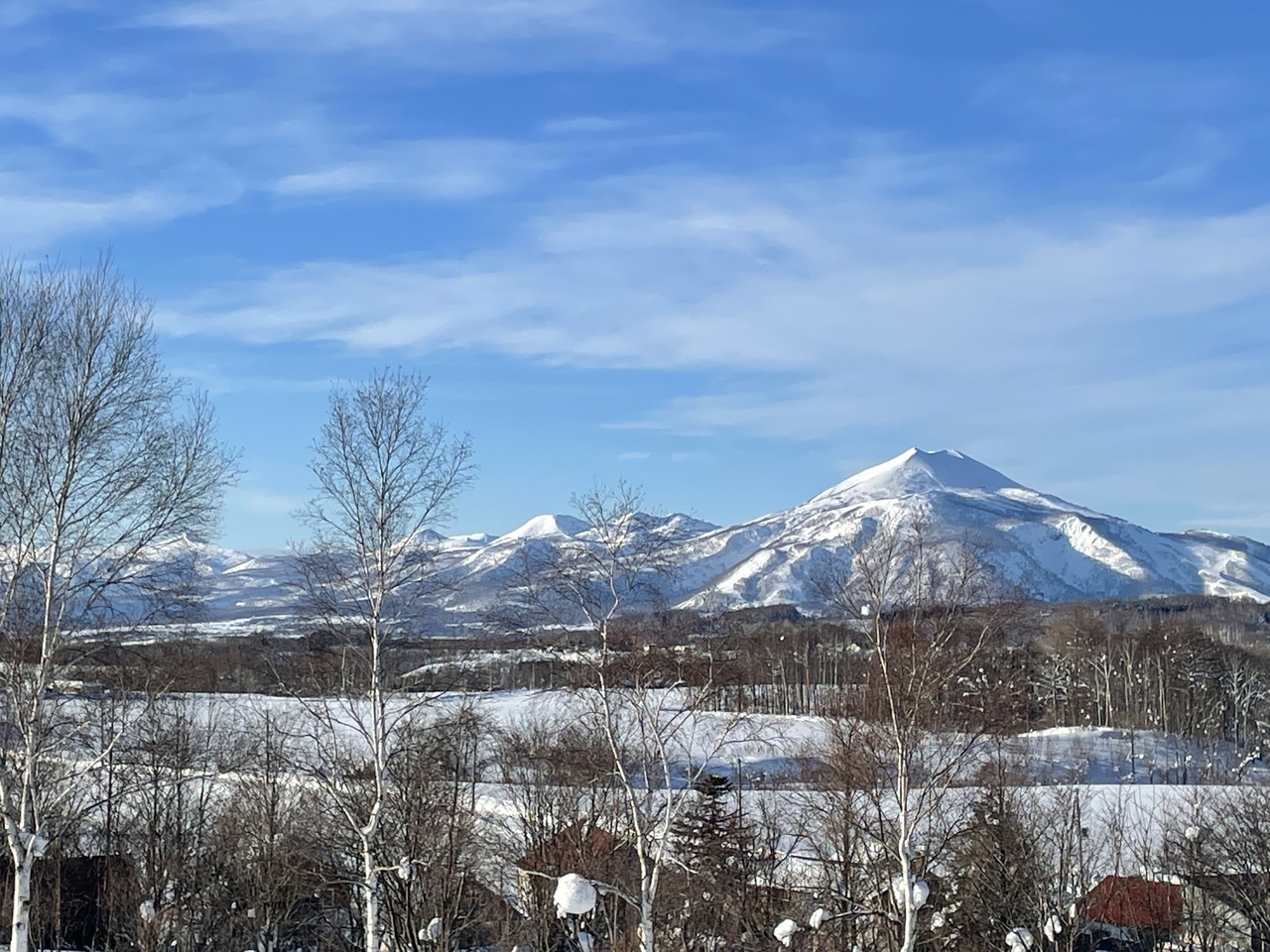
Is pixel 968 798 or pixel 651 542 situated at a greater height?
pixel 651 542

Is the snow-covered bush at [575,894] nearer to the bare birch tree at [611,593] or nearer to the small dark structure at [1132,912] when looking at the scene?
the bare birch tree at [611,593]

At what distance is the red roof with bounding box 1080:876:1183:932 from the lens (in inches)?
1350

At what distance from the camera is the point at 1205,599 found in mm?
199125

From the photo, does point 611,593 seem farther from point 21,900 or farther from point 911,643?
point 21,900

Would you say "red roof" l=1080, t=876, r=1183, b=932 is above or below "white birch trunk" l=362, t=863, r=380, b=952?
below

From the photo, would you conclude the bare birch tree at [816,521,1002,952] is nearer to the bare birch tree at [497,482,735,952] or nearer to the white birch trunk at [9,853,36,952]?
the bare birch tree at [497,482,735,952]

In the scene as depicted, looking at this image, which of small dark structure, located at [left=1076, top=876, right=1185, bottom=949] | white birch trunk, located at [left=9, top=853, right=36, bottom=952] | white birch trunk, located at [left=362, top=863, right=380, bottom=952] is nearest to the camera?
white birch trunk, located at [left=9, top=853, right=36, bottom=952]

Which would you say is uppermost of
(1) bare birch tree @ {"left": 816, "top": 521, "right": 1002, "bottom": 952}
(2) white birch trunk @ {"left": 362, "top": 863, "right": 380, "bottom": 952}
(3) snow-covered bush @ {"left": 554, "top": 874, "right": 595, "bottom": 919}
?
(1) bare birch tree @ {"left": 816, "top": 521, "right": 1002, "bottom": 952}

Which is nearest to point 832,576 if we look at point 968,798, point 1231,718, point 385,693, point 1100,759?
point 385,693

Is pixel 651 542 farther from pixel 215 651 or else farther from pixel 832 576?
pixel 215 651

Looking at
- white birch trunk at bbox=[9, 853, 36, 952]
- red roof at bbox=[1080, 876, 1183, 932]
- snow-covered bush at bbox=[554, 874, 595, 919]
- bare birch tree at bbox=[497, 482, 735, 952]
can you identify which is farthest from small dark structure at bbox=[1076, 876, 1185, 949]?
white birch trunk at bbox=[9, 853, 36, 952]

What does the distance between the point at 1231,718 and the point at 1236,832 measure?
61600 millimetres

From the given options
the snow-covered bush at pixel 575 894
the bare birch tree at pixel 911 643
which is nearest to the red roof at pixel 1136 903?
the bare birch tree at pixel 911 643

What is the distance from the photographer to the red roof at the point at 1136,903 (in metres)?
34.3
